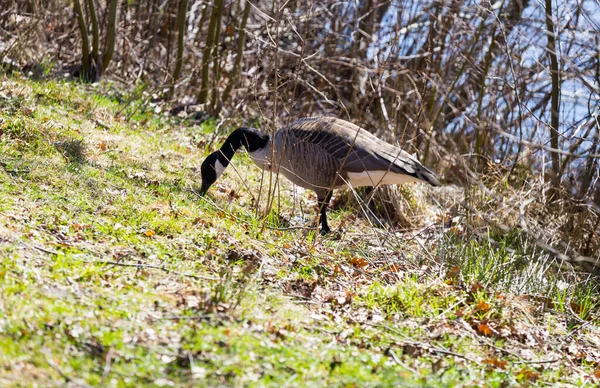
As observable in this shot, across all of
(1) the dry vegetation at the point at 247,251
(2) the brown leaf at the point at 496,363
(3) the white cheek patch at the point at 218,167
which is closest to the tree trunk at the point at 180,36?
(1) the dry vegetation at the point at 247,251

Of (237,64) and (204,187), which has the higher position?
(237,64)

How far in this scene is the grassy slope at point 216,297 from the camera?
3719 mm

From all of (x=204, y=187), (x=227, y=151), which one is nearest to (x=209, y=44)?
(x=227, y=151)

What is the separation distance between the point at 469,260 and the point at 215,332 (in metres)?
2.69

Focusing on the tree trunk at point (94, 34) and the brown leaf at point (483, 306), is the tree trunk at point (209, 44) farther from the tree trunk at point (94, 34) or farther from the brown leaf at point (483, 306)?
the brown leaf at point (483, 306)

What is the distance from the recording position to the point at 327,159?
745 cm

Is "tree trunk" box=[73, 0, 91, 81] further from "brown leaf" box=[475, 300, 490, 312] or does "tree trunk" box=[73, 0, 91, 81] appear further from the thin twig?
"brown leaf" box=[475, 300, 490, 312]

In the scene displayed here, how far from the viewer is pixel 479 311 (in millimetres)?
5223

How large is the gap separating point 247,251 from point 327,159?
6.98 feet

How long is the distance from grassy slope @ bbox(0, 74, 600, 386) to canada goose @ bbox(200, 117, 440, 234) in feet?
1.95

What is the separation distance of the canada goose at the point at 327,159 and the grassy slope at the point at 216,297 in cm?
60

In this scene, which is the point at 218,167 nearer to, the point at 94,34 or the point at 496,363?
the point at 94,34

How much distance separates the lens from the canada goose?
7.16 meters

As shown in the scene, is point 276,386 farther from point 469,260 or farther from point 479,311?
point 469,260
